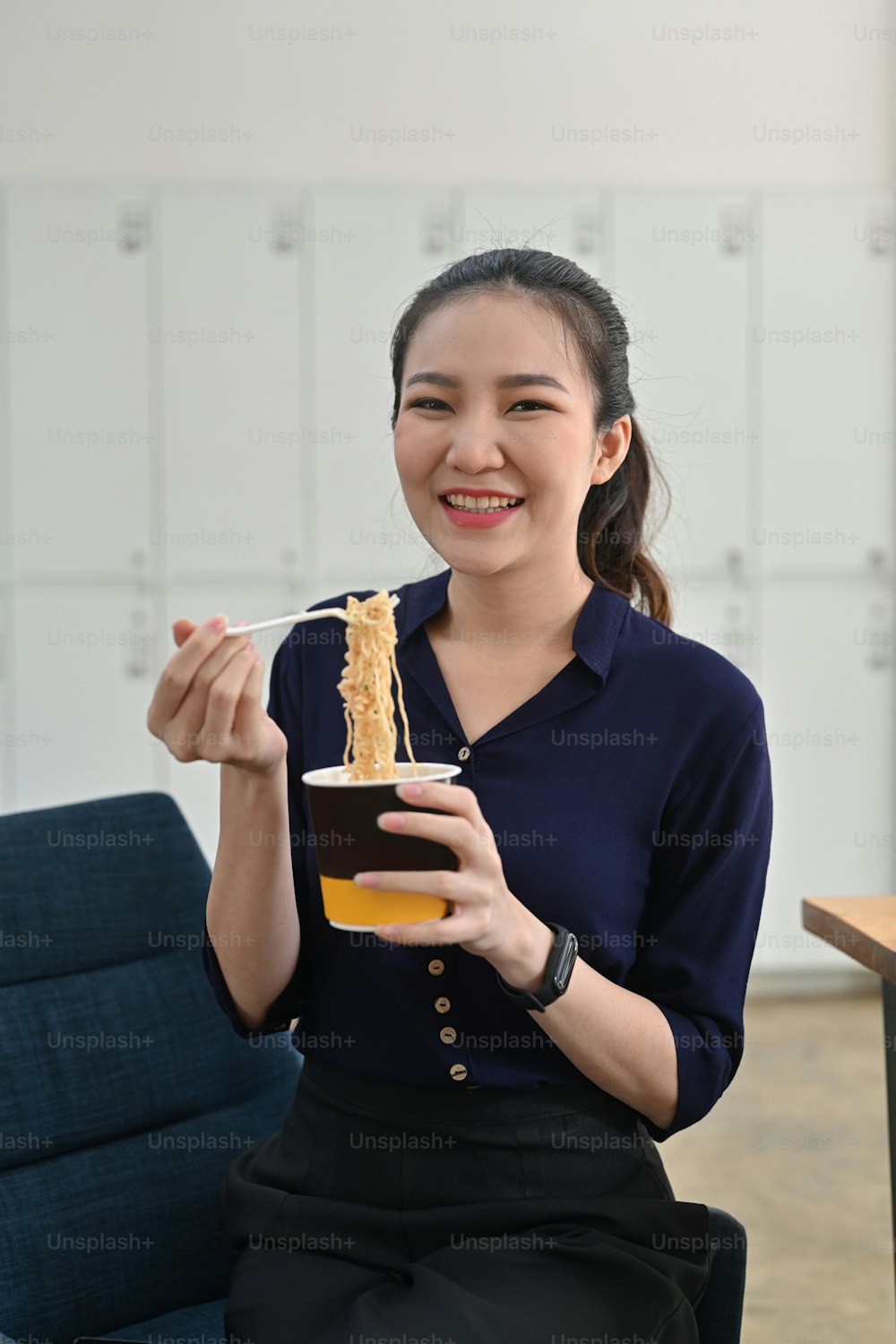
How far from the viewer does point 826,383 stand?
4031 millimetres

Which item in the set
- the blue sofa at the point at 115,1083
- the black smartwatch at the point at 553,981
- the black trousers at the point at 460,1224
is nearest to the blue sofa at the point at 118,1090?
the blue sofa at the point at 115,1083

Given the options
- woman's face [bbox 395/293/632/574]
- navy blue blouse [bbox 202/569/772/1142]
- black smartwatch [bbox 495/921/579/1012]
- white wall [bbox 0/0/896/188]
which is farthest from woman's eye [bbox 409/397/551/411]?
white wall [bbox 0/0/896/188]

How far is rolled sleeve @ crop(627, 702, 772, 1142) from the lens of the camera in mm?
1247

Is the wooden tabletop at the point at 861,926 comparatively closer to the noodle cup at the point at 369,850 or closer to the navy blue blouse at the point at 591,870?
the navy blue blouse at the point at 591,870

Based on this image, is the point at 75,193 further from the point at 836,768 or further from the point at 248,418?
the point at 836,768

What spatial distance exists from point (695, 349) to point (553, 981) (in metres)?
3.22

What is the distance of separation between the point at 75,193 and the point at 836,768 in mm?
2877

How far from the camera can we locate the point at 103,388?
3.87m

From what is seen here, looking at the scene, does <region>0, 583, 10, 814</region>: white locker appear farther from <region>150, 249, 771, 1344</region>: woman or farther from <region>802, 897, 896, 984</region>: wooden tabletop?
<region>802, 897, 896, 984</region>: wooden tabletop

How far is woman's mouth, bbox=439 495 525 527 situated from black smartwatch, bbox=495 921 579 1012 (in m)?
Result: 0.39

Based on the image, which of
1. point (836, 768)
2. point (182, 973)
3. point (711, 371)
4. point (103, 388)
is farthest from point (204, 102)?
point (182, 973)

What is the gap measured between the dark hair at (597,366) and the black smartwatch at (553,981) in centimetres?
51

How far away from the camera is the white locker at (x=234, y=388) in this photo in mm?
3852

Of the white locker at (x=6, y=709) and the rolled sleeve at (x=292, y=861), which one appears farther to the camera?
the white locker at (x=6, y=709)
